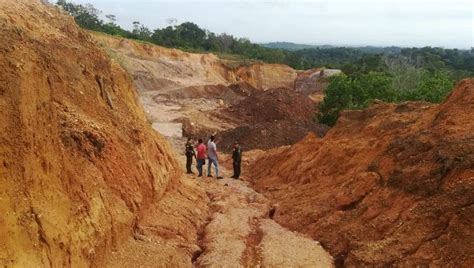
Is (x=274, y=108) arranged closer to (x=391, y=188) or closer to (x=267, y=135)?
(x=267, y=135)

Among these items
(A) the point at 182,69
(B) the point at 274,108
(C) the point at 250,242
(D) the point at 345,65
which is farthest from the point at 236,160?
(D) the point at 345,65

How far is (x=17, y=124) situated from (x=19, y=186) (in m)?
0.85

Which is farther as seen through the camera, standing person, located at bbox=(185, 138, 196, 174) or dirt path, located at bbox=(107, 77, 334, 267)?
standing person, located at bbox=(185, 138, 196, 174)

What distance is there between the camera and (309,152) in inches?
674

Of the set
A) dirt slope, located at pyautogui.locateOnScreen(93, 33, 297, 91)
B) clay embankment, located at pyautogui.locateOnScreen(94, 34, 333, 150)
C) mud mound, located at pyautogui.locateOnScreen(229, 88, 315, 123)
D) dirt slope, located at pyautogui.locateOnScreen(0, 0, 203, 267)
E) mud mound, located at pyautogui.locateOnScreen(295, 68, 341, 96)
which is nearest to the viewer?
dirt slope, located at pyautogui.locateOnScreen(0, 0, 203, 267)

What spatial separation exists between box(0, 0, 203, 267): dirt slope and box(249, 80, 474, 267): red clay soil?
3020 mm

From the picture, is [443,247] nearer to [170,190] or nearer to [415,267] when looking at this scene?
[415,267]

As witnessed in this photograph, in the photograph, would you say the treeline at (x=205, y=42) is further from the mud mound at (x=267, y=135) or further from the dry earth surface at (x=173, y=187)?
the dry earth surface at (x=173, y=187)

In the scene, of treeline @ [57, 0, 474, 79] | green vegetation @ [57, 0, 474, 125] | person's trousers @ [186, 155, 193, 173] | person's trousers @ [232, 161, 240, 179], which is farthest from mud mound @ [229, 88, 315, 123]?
treeline @ [57, 0, 474, 79]

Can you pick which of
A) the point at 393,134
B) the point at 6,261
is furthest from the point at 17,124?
the point at 393,134

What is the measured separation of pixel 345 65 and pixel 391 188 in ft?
190

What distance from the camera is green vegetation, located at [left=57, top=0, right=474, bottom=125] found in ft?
95.5

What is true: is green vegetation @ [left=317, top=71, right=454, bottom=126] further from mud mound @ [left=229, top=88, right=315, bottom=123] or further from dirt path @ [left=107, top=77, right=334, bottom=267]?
dirt path @ [left=107, top=77, right=334, bottom=267]

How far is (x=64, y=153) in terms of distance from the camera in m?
8.13
